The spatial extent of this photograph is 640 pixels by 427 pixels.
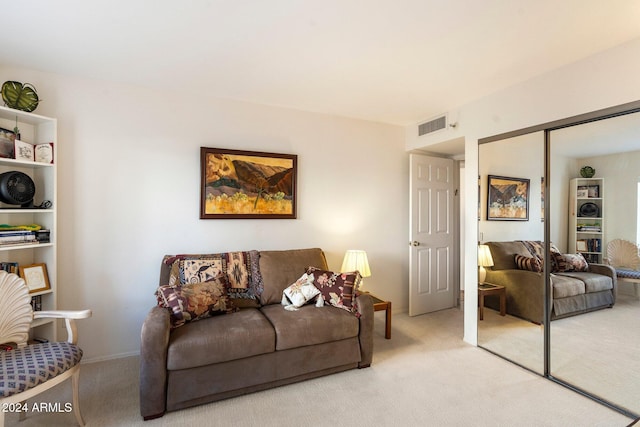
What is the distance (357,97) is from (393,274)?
2.22 m

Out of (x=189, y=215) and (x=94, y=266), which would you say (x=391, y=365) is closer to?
(x=189, y=215)

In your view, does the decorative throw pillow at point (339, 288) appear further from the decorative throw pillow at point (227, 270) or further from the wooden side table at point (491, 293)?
the wooden side table at point (491, 293)

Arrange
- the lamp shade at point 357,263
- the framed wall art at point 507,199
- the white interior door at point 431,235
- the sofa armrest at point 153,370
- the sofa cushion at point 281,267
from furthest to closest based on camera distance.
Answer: the white interior door at point 431,235, the lamp shade at point 357,263, the sofa cushion at point 281,267, the framed wall art at point 507,199, the sofa armrest at point 153,370

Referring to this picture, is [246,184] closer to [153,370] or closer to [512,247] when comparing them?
[153,370]

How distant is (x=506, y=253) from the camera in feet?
9.32

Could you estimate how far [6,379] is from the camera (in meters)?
1.49

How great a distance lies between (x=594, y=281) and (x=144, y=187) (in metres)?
3.77

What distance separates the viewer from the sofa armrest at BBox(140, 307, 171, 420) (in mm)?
1910

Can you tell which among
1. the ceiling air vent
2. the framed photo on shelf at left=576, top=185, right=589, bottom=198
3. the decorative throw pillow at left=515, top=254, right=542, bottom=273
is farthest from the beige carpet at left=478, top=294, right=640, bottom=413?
the ceiling air vent

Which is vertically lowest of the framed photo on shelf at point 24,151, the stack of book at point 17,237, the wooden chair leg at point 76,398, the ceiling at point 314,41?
the wooden chair leg at point 76,398

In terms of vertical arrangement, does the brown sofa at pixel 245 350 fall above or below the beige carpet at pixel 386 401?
above

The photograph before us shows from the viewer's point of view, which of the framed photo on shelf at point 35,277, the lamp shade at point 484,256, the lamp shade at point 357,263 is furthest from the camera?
A: the lamp shade at point 357,263

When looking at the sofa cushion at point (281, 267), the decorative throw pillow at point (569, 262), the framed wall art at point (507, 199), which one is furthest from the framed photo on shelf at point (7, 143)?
the decorative throw pillow at point (569, 262)

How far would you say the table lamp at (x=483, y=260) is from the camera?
297cm
